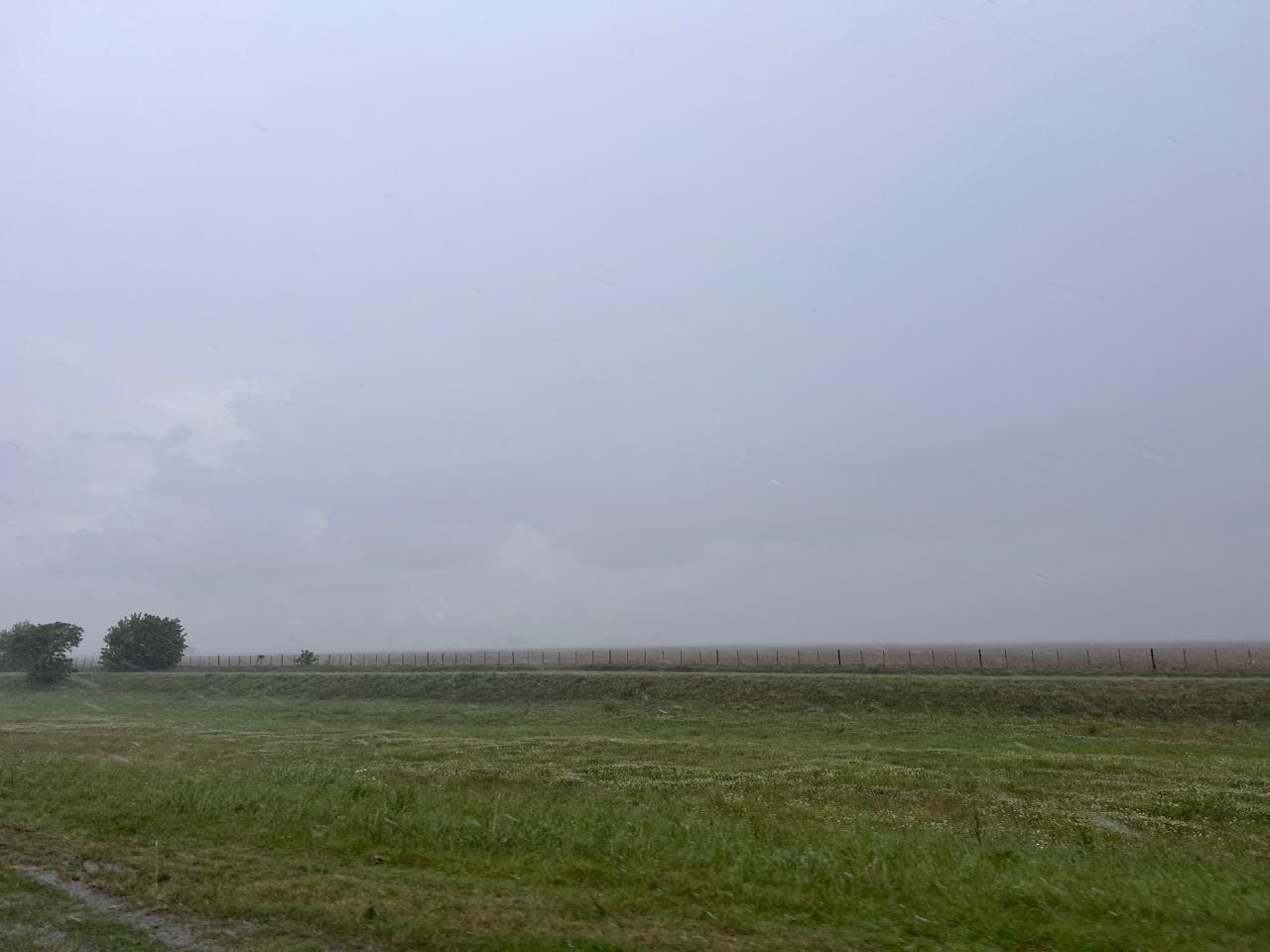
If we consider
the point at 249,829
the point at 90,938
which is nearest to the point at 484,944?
the point at 90,938

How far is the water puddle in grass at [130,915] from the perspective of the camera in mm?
9703

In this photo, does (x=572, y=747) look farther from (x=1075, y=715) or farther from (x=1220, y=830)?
(x=1075, y=715)

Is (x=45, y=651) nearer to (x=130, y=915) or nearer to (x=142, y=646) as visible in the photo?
(x=142, y=646)

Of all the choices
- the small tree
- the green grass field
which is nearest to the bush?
the small tree

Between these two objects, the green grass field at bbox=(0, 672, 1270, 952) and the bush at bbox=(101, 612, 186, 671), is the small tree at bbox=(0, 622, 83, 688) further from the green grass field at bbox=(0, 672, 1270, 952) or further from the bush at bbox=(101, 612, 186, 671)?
the green grass field at bbox=(0, 672, 1270, 952)

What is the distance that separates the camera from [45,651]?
3337 inches

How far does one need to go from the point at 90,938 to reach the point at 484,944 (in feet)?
15.7

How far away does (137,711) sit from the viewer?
5550cm

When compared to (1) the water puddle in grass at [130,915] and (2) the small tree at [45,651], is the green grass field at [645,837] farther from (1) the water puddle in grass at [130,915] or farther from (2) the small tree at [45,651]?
(2) the small tree at [45,651]

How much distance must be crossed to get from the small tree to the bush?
32.6 ft

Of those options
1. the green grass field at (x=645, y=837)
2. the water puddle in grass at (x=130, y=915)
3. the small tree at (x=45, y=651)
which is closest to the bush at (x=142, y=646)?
the small tree at (x=45, y=651)

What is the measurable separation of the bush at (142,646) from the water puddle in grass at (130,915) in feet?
329

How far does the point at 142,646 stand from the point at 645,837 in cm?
10561

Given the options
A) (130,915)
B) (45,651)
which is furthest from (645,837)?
(45,651)
